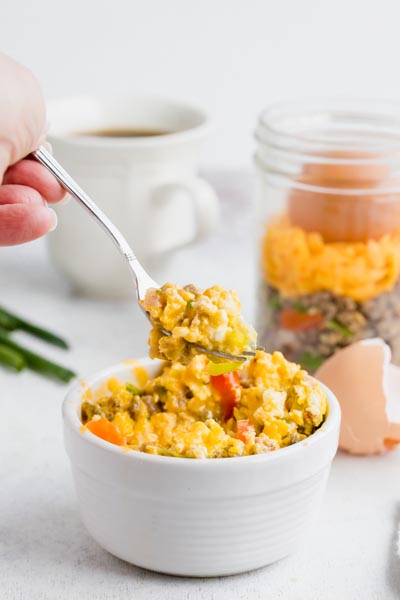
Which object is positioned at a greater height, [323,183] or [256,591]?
[323,183]

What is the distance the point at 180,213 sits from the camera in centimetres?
194

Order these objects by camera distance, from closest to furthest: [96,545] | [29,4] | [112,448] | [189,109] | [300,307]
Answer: [112,448]
[96,545]
[300,307]
[189,109]
[29,4]

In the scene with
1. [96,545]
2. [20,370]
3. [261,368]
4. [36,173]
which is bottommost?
[20,370]

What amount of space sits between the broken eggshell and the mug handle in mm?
576

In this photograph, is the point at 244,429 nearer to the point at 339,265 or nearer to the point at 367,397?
the point at 367,397

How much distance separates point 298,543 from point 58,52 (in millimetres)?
1720

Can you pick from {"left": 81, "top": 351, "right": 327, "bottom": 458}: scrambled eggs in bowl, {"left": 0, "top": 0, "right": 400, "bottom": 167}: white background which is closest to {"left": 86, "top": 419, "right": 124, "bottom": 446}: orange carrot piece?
{"left": 81, "top": 351, "right": 327, "bottom": 458}: scrambled eggs in bowl

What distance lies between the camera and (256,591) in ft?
3.48

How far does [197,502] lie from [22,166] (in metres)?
0.44

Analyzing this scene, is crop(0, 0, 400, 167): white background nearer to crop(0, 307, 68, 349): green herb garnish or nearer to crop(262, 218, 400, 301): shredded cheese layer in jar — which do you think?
crop(0, 307, 68, 349): green herb garnish

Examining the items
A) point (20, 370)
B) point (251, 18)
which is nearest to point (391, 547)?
point (20, 370)

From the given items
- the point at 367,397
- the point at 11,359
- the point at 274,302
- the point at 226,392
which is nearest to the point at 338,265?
the point at 274,302

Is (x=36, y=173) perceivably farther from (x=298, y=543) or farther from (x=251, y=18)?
(x=251, y=18)

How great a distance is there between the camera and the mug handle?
1874mm
